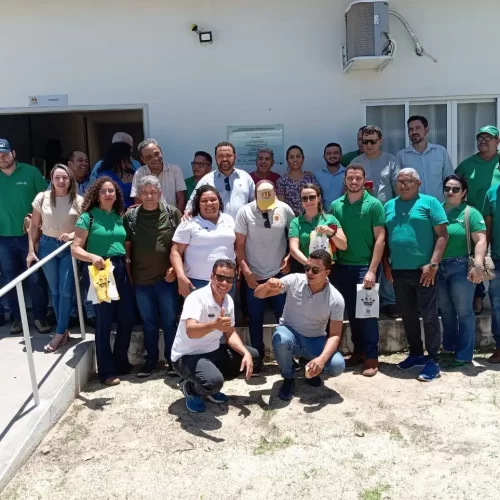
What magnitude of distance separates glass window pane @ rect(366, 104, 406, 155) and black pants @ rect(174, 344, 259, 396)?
10.5 ft

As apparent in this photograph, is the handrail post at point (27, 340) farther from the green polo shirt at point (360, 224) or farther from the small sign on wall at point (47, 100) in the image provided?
the small sign on wall at point (47, 100)

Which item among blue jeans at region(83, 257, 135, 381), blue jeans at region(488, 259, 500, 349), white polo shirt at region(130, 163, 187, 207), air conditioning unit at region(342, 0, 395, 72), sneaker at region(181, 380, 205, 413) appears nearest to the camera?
sneaker at region(181, 380, 205, 413)

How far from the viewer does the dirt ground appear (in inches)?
120

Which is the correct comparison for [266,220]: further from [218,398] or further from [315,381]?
[218,398]

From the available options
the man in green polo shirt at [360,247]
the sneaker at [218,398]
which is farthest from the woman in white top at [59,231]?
the man in green polo shirt at [360,247]

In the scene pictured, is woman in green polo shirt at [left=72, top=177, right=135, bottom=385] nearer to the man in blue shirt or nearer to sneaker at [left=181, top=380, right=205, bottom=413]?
sneaker at [left=181, top=380, right=205, bottom=413]

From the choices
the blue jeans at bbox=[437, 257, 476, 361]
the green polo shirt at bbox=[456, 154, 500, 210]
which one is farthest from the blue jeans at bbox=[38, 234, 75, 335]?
the green polo shirt at bbox=[456, 154, 500, 210]

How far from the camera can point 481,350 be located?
5.05 meters

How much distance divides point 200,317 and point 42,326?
2.03 metres

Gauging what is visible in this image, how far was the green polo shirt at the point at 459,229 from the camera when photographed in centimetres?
445

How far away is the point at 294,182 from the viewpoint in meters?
5.14

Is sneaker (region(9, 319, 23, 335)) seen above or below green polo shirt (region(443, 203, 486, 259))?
below

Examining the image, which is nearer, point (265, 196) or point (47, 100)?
point (265, 196)

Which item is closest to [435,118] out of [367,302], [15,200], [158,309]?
[367,302]
